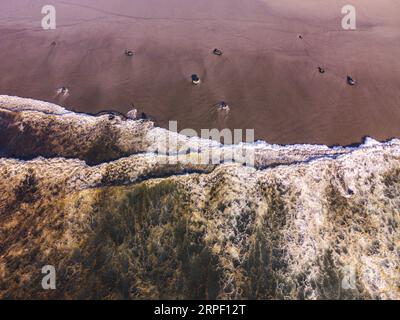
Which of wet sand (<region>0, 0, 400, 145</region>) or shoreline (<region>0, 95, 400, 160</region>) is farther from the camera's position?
wet sand (<region>0, 0, 400, 145</region>)

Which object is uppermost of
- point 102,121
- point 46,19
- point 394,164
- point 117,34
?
point 46,19

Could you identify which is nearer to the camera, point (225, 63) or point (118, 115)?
point (118, 115)

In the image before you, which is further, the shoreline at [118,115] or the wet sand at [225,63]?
the wet sand at [225,63]

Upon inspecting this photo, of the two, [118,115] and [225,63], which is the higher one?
[225,63]

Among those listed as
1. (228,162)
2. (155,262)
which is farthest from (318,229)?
(155,262)

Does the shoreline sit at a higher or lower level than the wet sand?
lower

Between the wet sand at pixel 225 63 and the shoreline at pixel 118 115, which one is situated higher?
the wet sand at pixel 225 63
